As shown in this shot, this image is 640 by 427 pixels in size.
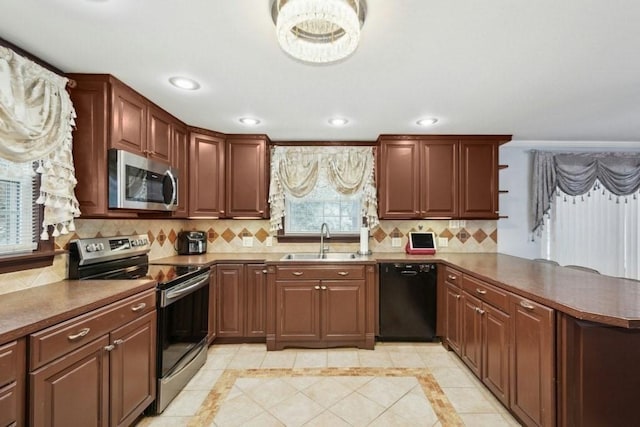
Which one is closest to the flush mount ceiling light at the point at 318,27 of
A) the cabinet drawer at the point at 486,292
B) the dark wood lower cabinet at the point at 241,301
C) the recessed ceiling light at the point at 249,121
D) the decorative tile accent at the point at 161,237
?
the recessed ceiling light at the point at 249,121

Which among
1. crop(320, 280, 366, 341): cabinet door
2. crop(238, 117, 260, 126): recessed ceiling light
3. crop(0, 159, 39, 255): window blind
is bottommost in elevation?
crop(320, 280, 366, 341): cabinet door

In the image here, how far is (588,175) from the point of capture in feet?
10.7

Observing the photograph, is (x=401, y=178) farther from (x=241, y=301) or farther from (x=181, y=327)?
(x=181, y=327)

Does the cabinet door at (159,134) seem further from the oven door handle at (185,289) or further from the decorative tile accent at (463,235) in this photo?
the decorative tile accent at (463,235)

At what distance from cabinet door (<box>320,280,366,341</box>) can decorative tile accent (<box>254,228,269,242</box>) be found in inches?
40.0

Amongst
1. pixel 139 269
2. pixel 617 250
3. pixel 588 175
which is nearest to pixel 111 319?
pixel 139 269

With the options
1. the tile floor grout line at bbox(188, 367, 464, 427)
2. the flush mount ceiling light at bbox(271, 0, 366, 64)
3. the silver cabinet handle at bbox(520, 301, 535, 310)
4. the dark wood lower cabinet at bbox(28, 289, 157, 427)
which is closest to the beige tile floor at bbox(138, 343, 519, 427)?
the tile floor grout line at bbox(188, 367, 464, 427)

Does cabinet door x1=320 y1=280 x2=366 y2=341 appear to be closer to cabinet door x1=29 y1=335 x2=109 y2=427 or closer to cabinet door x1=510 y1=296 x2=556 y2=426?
cabinet door x1=510 y1=296 x2=556 y2=426

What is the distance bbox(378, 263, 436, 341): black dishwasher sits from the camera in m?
2.83

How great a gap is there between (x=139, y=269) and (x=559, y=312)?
2.79 metres

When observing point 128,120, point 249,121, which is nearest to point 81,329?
point 128,120

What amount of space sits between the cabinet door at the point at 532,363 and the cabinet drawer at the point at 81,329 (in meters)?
2.28

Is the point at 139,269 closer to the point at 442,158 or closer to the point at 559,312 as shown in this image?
the point at 559,312

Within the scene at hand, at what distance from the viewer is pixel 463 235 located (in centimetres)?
339
